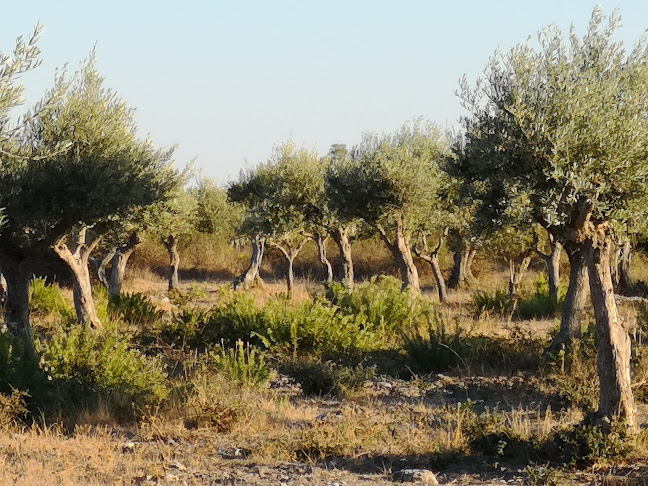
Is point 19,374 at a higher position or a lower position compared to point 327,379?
higher

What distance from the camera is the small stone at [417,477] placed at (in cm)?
737

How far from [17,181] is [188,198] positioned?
713 inches

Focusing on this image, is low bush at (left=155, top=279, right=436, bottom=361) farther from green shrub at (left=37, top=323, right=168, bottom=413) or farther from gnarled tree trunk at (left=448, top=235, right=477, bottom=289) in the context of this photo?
gnarled tree trunk at (left=448, top=235, right=477, bottom=289)

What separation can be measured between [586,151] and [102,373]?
6611mm

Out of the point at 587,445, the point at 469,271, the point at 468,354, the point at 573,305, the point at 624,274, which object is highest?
the point at 469,271

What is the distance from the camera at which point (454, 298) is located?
30297 mm

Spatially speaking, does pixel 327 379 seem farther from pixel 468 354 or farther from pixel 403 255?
pixel 403 255

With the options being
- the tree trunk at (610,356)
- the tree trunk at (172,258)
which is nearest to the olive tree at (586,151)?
the tree trunk at (610,356)

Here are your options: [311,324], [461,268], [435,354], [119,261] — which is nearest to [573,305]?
[435,354]

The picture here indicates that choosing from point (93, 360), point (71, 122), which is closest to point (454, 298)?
point (71, 122)

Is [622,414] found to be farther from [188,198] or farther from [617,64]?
[188,198]

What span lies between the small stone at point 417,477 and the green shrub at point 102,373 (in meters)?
3.63

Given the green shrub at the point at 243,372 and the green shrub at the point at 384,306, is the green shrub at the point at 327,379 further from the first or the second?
the green shrub at the point at 384,306

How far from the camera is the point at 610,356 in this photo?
8.23m
